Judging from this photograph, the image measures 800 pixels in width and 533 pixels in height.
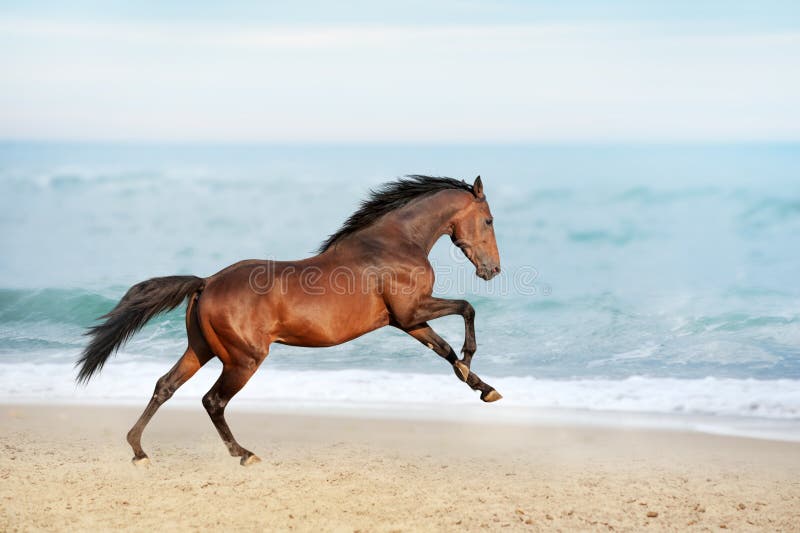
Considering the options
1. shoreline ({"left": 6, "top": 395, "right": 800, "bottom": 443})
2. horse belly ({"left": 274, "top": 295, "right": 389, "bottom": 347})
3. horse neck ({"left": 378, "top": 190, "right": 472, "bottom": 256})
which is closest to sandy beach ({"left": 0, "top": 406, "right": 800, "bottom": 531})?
shoreline ({"left": 6, "top": 395, "right": 800, "bottom": 443})

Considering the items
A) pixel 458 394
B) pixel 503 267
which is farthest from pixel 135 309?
pixel 503 267

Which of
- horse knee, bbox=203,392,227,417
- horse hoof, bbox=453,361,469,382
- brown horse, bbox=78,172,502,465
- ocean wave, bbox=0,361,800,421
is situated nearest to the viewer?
brown horse, bbox=78,172,502,465

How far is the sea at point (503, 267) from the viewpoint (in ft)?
31.6

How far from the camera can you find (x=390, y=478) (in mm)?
6285

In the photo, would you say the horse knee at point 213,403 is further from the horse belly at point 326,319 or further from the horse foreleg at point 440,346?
the horse foreleg at point 440,346

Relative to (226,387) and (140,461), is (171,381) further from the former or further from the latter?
(140,461)

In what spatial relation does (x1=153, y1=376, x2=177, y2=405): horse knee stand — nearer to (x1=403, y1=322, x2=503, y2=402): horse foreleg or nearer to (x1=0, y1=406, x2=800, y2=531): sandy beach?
(x1=0, y1=406, x2=800, y2=531): sandy beach

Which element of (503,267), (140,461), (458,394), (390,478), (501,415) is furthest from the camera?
(503,267)

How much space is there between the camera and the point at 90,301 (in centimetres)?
1540

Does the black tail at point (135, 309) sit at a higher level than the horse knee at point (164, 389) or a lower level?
higher

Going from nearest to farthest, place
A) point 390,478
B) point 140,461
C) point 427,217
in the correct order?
point 390,478, point 140,461, point 427,217

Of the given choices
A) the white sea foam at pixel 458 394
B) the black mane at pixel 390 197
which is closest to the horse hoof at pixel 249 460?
the black mane at pixel 390 197

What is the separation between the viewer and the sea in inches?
379

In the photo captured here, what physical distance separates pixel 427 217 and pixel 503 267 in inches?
465
